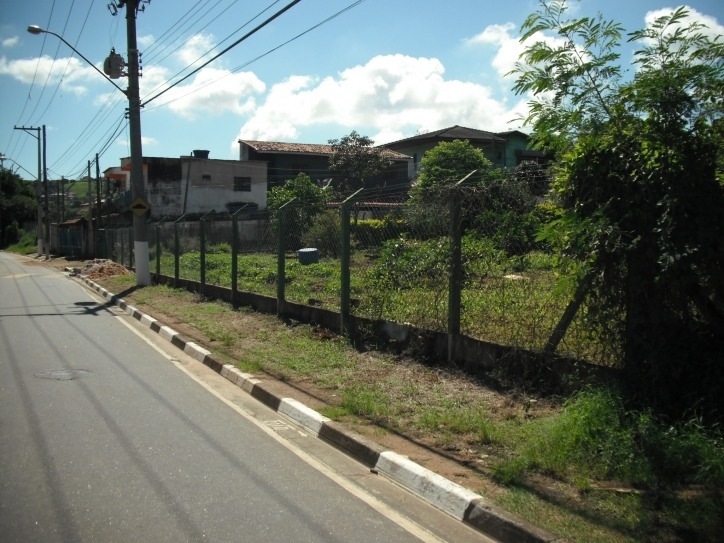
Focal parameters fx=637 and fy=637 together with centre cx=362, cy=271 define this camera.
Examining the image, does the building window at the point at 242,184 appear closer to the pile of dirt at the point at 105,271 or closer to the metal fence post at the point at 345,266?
the pile of dirt at the point at 105,271

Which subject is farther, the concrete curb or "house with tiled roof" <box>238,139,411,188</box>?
"house with tiled roof" <box>238,139,411,188</box>

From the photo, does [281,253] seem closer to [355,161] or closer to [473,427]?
[473,427]

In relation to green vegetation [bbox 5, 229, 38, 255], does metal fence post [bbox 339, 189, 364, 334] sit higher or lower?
A: higher

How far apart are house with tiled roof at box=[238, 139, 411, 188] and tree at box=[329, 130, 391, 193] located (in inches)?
193

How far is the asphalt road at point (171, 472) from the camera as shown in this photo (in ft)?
12.4

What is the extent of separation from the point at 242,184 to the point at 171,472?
44.5 metres

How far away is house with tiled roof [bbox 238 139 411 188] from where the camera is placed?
5172 centimetres

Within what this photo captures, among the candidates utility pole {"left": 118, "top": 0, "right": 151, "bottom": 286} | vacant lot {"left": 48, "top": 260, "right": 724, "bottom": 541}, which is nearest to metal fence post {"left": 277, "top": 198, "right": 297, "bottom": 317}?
vacant lot {"left": 48, "top": 260, "right": 724, "bottom": 541}

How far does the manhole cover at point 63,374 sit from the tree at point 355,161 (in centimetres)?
3806

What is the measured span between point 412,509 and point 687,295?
8.75ft

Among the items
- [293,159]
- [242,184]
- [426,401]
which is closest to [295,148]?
[293,159]

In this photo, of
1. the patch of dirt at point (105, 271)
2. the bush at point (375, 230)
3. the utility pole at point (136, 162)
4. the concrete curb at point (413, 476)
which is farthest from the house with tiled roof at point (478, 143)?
the concrete curb at point (413, 476)

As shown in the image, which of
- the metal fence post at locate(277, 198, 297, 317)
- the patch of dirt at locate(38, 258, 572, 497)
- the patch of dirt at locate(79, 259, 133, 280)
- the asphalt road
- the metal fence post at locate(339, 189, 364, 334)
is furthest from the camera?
the patch of dirt at locate(79, 259, 133, 280)

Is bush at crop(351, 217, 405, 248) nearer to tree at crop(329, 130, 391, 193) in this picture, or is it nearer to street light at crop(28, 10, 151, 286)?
street light at crop(28, 10, 151, 286)
